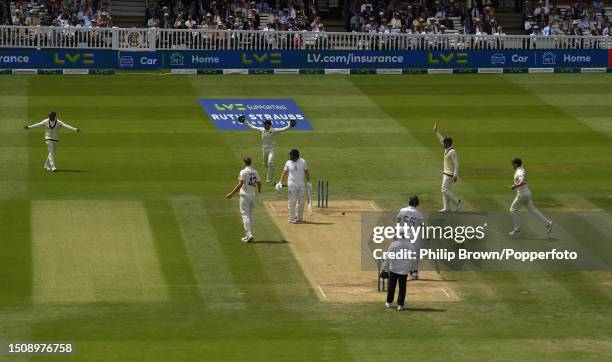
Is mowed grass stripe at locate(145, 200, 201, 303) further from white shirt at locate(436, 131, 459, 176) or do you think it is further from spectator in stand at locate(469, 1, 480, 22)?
spectator in stand at locate(469, 1, 480, 22)

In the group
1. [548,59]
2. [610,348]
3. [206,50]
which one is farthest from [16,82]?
[610,348]

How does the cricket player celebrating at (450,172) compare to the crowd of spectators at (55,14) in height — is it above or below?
below

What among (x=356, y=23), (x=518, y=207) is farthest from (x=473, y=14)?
(x=518, y=207)

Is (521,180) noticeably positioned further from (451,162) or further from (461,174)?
(461,174)

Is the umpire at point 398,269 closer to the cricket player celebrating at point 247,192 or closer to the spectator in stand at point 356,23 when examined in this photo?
the cricket player celebrating at point 247,192

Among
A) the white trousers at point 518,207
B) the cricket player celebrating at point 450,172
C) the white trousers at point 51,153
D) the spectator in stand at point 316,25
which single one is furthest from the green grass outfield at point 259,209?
the spectator in stand at point 316,25

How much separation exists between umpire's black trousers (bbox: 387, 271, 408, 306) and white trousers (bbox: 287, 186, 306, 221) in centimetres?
701

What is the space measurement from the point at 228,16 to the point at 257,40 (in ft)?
13.5

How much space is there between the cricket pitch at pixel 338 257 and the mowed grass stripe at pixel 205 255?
63.9 inches

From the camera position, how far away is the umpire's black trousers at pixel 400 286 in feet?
77.5

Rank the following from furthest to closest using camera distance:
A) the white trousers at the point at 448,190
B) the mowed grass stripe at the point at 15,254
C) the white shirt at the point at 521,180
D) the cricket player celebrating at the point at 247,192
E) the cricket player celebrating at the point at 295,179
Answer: the white trousers at the point at 448,190 → the cricket player celebrating at the point at 295,179 → the white shirt at the point at 521,180 → the cricket player celebrating at the point at 247,192 → the mowed grass stripe at the point at 15,254

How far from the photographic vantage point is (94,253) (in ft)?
91.5

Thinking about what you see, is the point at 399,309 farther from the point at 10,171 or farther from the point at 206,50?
the point at 206,50

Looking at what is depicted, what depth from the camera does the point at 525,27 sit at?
199 ft
